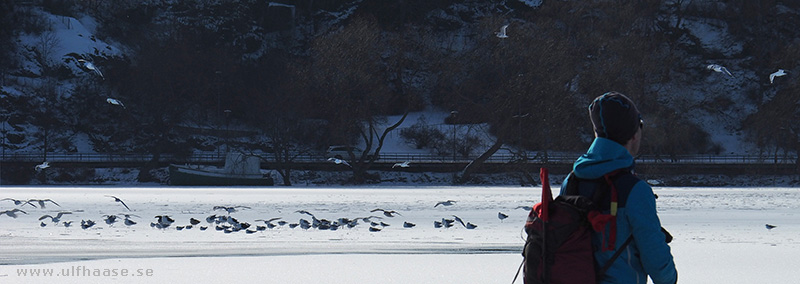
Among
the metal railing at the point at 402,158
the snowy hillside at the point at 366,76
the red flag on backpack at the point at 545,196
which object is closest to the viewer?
the red flag on backpack at the point at 545,196

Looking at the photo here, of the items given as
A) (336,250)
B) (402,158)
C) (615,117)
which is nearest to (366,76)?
(402,158)

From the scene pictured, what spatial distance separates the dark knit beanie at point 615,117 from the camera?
3252 mm

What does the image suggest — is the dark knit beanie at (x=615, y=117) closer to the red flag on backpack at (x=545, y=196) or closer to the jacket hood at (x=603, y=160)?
the jacket hood at (x=603, y=160)

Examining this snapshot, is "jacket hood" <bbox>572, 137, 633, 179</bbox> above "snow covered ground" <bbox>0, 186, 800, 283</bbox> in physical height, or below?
above

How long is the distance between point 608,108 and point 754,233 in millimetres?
10383

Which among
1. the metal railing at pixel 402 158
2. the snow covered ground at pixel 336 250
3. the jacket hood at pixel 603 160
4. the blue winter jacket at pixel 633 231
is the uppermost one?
the jacket hood at pixel 603 160

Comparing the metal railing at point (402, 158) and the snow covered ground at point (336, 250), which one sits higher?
the snow covered ground at point (336, 250)

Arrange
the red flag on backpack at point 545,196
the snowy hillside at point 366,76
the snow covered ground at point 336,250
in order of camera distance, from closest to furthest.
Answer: the red flag on backpack at point 545,196 → the snow covered ground at point 336,250 → the snowy hillside at point 366,76

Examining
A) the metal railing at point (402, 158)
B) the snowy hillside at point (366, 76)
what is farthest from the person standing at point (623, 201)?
the metal railing at point (402, 158)

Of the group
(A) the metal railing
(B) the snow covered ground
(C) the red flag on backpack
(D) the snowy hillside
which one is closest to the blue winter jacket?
(C) the red flag on backpack

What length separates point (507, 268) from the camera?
27.2 ft

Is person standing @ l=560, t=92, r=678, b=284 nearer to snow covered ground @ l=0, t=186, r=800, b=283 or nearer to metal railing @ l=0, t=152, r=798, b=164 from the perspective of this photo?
snow covered ground @ l=0, t=186, r=800, b=283

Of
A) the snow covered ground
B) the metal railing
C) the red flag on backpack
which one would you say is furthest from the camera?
the metal railing

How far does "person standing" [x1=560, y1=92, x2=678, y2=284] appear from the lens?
319cm
